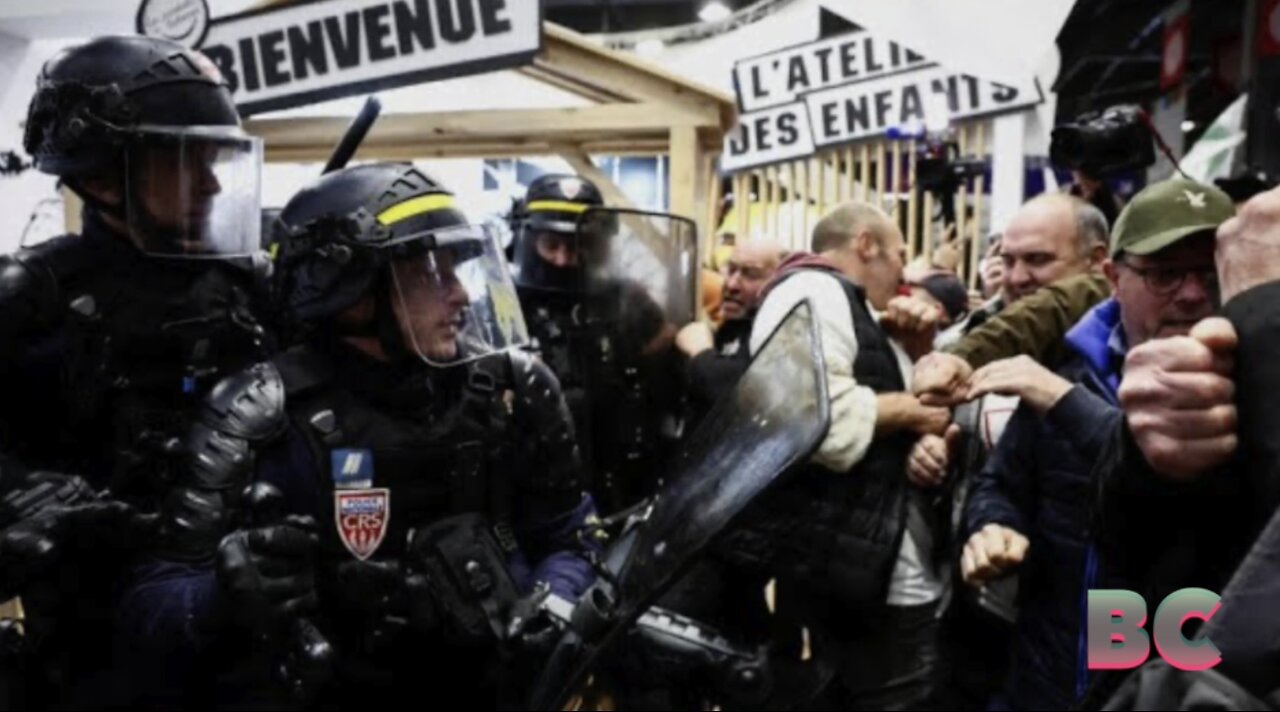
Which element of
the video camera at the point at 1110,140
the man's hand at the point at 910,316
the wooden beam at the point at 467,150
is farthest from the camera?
the wooden beam at the point at 467,150

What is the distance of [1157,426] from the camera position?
1.05m

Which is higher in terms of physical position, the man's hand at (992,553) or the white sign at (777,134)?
the white sign at (777,134)

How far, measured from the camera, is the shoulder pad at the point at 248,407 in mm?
2025

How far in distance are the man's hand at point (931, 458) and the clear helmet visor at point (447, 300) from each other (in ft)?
4.39

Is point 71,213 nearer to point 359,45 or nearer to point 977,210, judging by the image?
point 359,45

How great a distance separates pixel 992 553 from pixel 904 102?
3592mm

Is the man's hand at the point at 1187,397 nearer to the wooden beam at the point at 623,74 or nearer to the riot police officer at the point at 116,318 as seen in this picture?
the riot police officer at the point at 116,318

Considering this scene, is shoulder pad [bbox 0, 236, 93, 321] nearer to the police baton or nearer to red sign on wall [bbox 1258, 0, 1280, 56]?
the police baton

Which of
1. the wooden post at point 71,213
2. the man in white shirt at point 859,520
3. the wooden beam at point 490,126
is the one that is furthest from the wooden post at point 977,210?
the wooden post at point 71,213

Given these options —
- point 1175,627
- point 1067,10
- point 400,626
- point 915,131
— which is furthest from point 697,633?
point 915,131

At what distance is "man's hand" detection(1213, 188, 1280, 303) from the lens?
3.34 ft

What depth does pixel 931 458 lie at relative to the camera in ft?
10.5

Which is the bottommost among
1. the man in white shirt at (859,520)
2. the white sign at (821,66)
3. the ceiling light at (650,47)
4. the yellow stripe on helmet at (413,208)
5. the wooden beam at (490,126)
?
the man in white shirt at (859,520)

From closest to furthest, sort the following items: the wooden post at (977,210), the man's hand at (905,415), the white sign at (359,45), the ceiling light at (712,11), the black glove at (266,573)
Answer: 1. the black glove at (266,573)
2. the man's hand at (905,415)
3. the white sign at (359,45)
4. the wooden post at (977,210)
5. the ceiling light at (712,11)
